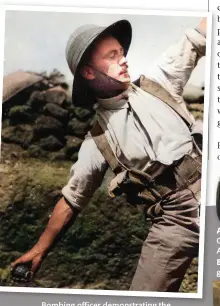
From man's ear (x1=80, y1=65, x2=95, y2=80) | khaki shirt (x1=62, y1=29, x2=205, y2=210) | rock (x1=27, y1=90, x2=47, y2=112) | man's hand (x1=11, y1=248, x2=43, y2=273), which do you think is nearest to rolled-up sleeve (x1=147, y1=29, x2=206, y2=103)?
khaki shirt (x1=62, y1=29, x2=205, y2=210)

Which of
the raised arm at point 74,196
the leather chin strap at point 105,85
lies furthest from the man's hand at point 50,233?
the leather chin strap at point 105,85

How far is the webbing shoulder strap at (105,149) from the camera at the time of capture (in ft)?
3.27

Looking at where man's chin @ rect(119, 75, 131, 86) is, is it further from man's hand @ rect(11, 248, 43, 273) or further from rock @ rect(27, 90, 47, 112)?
man's hand @ rect(11, 248, 43, 273)

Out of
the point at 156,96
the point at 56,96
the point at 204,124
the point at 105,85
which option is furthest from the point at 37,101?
the point at 204,124

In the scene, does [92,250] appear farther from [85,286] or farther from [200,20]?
[200,20]

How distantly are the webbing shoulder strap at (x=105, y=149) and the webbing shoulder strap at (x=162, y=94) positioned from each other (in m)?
0.13

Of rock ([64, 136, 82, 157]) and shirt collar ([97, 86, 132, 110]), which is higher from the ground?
shirt collar ([97, 86, 132, 110])

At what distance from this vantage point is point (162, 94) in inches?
39.6

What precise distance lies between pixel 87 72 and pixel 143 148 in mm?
199

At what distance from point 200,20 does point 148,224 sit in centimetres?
44

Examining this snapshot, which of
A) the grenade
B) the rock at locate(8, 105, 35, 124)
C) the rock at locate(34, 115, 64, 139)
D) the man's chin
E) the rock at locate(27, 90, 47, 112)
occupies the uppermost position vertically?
the man's chin

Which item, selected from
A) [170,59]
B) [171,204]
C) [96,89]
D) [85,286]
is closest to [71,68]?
[96,89]

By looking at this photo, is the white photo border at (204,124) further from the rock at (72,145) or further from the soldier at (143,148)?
the rock at (72,145)

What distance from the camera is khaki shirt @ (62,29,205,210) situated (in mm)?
993
